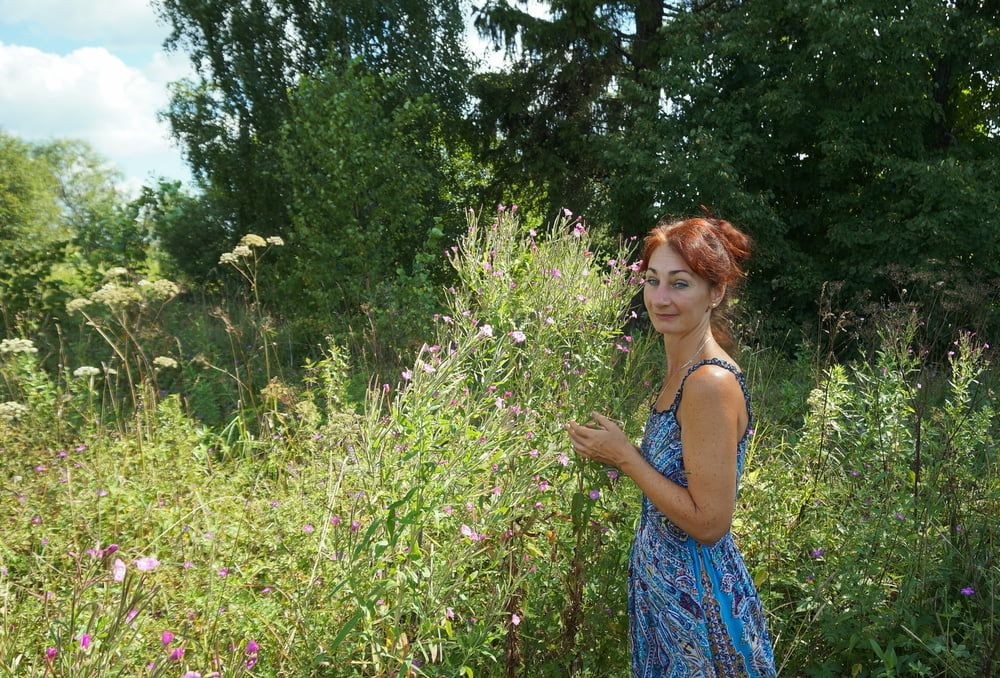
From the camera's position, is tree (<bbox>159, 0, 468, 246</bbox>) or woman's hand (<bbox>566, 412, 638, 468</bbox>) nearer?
woman's hand (<bbox>566, 412, 638, 468</bbox>)

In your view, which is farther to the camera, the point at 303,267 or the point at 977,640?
the point at 303,267

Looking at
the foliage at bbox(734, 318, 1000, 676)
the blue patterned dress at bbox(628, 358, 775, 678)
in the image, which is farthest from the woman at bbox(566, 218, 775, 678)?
the foliage at bbox(734, 318, 1000, 676)

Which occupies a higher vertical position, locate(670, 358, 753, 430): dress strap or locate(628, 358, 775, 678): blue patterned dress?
locate(670, 358, 753, 430): dress strap

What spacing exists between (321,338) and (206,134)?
10.1 meters

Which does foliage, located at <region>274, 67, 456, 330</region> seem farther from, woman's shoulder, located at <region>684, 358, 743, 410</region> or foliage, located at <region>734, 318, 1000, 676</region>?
woman's shoulder, located at <region>684, 358, 743, 410</region>

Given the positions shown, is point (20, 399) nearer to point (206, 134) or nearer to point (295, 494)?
point (295, 494)

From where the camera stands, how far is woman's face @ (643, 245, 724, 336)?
1943mm

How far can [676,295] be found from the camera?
1947mm

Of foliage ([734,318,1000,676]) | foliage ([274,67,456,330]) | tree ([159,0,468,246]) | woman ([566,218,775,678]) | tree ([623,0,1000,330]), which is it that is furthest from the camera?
tree ([159,0,468,246])

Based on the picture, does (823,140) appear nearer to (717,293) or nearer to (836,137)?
(836,137)

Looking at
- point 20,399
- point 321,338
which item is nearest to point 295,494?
point 20,399

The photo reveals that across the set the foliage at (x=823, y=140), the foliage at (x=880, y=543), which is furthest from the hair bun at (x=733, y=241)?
the foliage at (x=823, y=140)

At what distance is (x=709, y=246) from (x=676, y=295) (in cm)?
15

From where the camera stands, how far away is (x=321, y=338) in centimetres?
946
